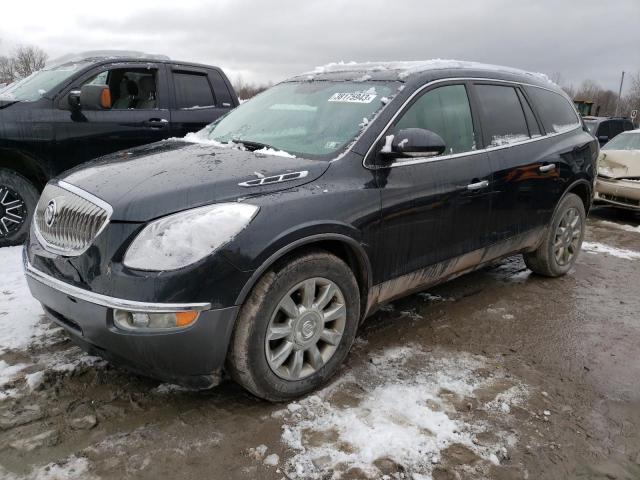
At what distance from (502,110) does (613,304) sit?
2.01 meters

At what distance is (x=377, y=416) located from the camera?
262 cm

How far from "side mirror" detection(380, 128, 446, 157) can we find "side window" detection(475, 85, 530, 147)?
1.02 metres

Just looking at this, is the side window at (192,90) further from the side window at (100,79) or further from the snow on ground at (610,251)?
the snow on ground at (610,251)

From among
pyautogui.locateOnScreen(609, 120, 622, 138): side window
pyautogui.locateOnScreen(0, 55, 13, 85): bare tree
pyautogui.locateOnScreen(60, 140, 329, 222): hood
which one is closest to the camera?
pyautogui.locateOnScreen(60, 140, 329, 222): hood

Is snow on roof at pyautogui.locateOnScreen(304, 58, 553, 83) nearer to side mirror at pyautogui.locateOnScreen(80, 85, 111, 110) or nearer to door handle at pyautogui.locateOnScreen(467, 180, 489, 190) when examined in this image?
door handle at pyautogui.locateOnScreen(467, 180, 489, 190)

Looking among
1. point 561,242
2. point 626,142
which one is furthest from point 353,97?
point 626,142

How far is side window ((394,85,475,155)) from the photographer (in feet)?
10.7

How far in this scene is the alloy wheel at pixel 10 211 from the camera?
491 centimetres

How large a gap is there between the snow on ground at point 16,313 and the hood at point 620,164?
27.7ft

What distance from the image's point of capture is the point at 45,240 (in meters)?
2.65

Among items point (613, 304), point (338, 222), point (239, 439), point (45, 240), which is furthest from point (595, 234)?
point (45, 240)

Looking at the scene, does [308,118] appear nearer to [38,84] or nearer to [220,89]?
[220,89]

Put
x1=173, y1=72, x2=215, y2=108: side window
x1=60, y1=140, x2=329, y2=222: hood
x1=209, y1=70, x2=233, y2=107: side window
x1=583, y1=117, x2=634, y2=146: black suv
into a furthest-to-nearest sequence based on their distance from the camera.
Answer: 1. x1=583, y1=117, x2=634, y2=146: black suv
2. x1=209, y1=70, x2=233, y2=107: side window
3. x1=173, y1=72, x2=215, y2=108: side window
4. x1=60, y1=140, x2=329, y2=222: hood

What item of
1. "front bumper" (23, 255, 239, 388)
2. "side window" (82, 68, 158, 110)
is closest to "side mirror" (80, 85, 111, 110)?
"side window" (82, 68, 158, 110)
